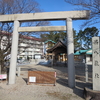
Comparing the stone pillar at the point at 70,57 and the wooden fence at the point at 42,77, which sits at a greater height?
the stone pillar at the point at 70,57

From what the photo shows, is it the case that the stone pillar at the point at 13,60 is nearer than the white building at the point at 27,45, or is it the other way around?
the stone pillar at the point at 13,60

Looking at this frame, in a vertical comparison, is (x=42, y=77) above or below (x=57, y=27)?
below

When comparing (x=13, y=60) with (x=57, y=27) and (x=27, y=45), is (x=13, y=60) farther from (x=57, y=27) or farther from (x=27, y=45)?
(x=27, y=45)

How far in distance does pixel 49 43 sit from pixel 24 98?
3332 cm

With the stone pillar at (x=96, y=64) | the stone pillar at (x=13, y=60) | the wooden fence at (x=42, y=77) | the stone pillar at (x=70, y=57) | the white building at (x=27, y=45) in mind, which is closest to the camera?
the stone pillar at (x=96, y=64)

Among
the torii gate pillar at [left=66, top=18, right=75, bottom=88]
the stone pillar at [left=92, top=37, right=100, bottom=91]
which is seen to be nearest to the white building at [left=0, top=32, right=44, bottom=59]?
the torii gate pillar at [left=66, top=18, right=75, bottom=88]

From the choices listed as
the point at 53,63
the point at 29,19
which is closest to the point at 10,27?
the point at 29,19

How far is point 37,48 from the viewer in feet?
178

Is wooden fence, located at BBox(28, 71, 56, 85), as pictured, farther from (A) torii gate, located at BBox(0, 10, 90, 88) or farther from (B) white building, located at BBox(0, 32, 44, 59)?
(B) white building, located at BBox(0, 32, 44, 59)

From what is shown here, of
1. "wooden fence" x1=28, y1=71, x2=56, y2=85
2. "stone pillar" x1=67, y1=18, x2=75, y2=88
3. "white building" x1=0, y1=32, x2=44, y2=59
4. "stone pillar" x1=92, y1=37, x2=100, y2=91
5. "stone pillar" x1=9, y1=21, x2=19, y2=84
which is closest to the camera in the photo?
"stone pillar" x1=92, y1=37, x2=100, y2=91

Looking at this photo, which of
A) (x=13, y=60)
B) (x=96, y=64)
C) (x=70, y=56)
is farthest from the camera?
(x=13, y=60)

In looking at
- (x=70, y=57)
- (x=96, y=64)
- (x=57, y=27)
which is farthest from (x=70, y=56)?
(x=57, y=27)

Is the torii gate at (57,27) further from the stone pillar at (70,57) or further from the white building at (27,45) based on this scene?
the white building at (27,45)

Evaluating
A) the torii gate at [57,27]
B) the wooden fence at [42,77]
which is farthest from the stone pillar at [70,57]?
the wooden fence at [42,77]
